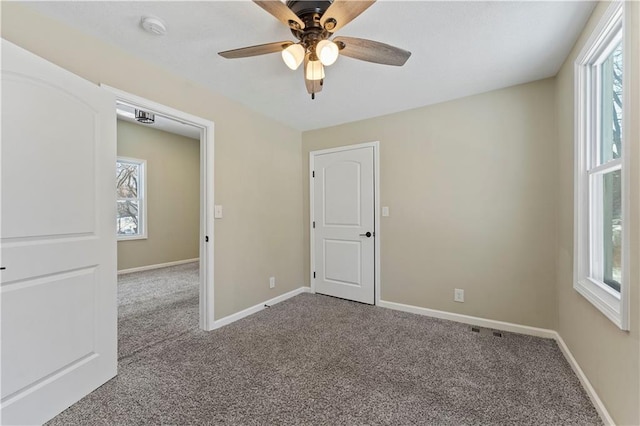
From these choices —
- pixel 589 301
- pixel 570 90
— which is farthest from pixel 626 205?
pixel 570 90

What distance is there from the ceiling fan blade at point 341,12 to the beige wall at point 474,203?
1.95 meters

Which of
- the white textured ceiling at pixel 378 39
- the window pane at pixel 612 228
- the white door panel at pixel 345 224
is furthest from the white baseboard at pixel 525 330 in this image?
the white textured ceiling at pixel 378 39

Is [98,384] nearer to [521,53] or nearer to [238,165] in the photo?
[238,165]

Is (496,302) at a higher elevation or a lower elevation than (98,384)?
higher

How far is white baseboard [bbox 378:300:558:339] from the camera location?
251 centimetres

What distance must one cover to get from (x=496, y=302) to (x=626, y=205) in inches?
65.3

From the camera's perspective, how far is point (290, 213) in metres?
3.79

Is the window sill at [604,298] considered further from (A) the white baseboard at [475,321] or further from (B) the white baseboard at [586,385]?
(A) the white baseboard at [475,321]

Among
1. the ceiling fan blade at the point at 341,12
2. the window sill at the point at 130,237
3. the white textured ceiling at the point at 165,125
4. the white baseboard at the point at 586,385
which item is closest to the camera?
the ceiling fan blade at the point at 341,12

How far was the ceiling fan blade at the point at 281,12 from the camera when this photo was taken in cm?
126

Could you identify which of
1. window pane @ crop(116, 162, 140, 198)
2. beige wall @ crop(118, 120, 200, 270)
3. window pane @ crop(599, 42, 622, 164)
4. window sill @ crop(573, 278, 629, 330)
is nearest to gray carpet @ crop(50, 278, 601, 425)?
window sill @ crop(573, 278, 629, 330)

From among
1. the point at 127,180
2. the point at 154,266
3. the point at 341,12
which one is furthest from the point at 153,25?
the point at 154,266

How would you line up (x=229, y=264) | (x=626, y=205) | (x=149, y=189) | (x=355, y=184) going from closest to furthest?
1. (x=626, y=205)
2. (x=229, y=264)
3. (x=355, y=184)
4. (x=149, y=189)

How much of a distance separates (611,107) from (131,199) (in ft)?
20.7
